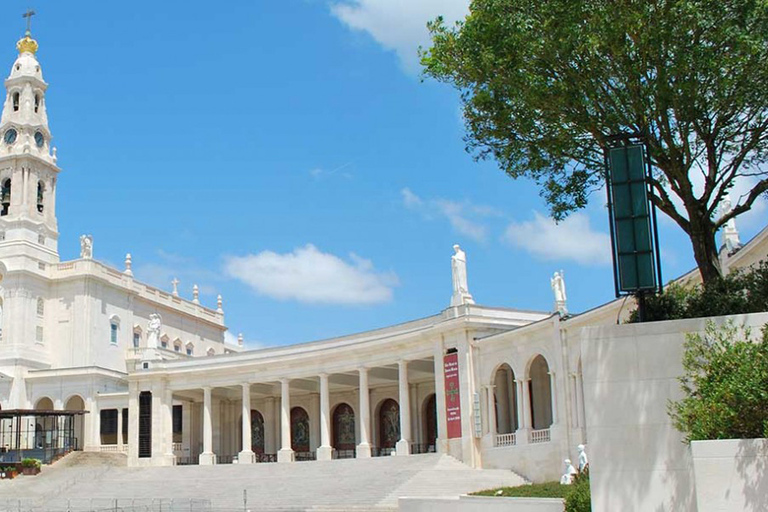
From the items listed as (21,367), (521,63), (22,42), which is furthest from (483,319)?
(22,42)

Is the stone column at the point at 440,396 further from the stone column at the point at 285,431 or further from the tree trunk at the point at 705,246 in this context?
the tree trunk at the point at 705,246

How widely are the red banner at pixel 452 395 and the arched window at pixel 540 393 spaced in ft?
12.9

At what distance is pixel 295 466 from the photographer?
167 feet

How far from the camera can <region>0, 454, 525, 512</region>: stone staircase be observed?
131 feet

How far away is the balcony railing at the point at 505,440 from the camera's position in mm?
43750

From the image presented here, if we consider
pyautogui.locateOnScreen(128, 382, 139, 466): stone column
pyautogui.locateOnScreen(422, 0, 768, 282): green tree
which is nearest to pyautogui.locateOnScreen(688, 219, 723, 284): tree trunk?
pyautogui.locateOnScreen(422, 0, 768, 282): green tree

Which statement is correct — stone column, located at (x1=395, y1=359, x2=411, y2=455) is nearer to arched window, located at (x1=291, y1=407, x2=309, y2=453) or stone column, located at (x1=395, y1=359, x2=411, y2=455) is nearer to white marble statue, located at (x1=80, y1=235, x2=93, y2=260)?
arched window, located at (x1=291, y1=407, x2=309, y2=453)

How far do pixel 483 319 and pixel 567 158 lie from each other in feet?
74.9

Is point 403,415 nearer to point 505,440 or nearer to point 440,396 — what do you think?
point 440,396

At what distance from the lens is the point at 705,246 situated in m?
21.3

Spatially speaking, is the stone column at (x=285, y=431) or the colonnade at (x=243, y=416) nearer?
the stone column at (x=285, y=431)

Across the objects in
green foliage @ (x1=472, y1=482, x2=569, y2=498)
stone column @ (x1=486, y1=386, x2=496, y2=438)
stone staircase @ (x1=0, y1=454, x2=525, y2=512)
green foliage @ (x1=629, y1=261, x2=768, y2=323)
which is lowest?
stone staircase @ (x1=0, y1=454, x2=525, y2=512)

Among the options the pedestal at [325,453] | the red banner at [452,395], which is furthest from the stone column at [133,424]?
the red banner at [452,395]

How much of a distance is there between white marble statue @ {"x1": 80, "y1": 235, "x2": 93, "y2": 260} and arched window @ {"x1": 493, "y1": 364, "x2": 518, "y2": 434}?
1480 inches
